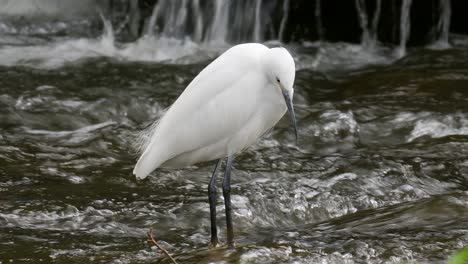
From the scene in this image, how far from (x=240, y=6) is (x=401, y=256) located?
19.2 feet

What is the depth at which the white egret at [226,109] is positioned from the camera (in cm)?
373

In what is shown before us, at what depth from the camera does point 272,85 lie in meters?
3.77

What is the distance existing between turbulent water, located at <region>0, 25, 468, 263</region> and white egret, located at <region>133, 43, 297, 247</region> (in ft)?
1.34

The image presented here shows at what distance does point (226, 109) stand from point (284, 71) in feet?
1.19

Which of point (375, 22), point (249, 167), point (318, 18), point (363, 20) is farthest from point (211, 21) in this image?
point (249, 167)

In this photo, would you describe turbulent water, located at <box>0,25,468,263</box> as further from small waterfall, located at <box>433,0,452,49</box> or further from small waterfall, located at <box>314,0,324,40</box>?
small waterfall, located at <box>314,0,324,40</box>

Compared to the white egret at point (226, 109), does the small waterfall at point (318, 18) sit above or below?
below

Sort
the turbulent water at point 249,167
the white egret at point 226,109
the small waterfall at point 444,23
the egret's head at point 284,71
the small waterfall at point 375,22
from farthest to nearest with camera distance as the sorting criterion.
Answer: the small waterfall at point 375,22
the small waterfall at point 444,23
the turbulent water at point 249,167
the white egret at point 226,109
the egret's head at point 284,71

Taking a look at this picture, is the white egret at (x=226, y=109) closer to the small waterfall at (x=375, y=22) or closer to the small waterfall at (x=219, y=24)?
the small waterfall at (x=219, y=24)

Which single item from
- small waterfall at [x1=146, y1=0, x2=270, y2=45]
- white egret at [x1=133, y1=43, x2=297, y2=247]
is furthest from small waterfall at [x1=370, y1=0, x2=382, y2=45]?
white egret at [x1=133, y1=43, x2=297, y2=247]

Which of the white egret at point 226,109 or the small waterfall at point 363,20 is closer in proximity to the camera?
the white egret at point 226,109

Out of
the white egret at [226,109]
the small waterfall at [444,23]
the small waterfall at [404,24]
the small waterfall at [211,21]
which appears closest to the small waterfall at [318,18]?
the small waterfall at [211,21]

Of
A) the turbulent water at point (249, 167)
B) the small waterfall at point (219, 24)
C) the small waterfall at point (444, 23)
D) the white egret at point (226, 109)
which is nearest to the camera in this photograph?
the white egret at point (226, 109)

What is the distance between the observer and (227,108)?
3.83 meters
